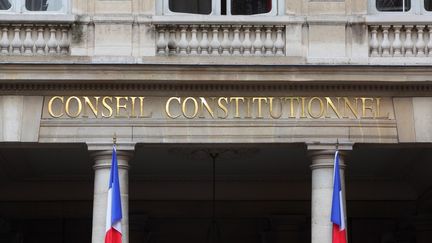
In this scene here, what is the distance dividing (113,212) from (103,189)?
1.76ft

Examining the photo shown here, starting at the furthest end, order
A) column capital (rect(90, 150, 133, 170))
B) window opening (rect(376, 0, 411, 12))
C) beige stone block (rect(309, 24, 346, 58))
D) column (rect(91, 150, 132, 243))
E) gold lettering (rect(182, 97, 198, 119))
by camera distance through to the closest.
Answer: window opening (rect(376, 0, 411, 12)) < beige stone block (rect(309, 24, 346, 58)) < gold lettering (rect(182, 97, 198, 119)) < column capital (rect(90, 150, 133, 170)) < column (rect(91, 150, 132, 243))

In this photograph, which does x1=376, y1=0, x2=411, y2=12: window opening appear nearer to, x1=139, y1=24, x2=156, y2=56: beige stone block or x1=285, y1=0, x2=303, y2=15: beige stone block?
x1=285, y1=0, x2=303, y2=15: beige stone block

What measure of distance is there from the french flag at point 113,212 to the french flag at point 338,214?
3.20m

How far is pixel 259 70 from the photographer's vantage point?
17.7m

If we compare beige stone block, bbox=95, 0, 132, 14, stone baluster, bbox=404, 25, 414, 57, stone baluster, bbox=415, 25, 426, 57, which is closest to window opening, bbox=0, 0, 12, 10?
beige stone block, bbox=95, 0, 132, 14

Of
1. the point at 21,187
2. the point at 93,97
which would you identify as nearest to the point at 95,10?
the point at 93,97

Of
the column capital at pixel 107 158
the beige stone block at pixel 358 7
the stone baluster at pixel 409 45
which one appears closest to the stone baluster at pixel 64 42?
the column capital at pixel 107 158

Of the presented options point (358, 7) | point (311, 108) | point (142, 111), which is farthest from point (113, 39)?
point (358, 7)

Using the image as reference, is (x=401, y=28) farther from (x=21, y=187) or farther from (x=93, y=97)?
(x=21, y=187)

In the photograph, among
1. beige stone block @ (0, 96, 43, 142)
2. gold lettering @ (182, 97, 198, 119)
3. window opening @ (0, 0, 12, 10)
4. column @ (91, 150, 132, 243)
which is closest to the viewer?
column @ (91, 150, 132, 243)

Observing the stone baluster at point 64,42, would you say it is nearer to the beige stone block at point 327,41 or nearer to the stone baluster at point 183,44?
the stone baluster at point 183,44

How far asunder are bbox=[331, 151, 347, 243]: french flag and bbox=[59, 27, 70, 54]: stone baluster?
4606 millimetres

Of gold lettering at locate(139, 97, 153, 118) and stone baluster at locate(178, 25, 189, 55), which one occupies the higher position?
stone baluster at locate(178, 25, 189, 55)

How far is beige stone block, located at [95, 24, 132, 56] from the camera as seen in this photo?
18016mm
